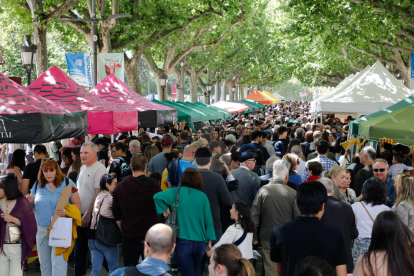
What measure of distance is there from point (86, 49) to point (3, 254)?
1454 inches

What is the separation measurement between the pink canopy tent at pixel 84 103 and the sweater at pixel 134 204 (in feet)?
12.1

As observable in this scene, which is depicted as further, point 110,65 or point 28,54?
point 110,65

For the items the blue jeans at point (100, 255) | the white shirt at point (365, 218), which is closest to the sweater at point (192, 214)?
the blue jeans at point (100, 255)

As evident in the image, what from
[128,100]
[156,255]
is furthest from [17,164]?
[156,255]

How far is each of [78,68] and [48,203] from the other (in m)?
9.42

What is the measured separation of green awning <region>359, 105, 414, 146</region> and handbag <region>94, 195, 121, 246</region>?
4.43 m

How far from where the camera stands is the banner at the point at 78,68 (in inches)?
564

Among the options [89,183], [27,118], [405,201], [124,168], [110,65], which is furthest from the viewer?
[110,65]

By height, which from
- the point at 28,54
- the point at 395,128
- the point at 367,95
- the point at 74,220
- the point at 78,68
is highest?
the point at 28,54

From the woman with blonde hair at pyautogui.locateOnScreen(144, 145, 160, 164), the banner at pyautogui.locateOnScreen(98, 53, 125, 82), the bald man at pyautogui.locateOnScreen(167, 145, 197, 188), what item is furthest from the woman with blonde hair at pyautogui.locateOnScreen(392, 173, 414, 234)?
the banner at pyautogui.locateOnScreen(98, 53, 125, 82)

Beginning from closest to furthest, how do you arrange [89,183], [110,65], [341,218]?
[341,218] → [89,183] → [110,65]

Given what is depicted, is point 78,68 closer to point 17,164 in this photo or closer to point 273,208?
point 17,164

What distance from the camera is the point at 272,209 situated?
18.7ft

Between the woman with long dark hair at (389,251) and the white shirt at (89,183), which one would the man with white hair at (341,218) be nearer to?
the woman with long dark hair at (389,251)
